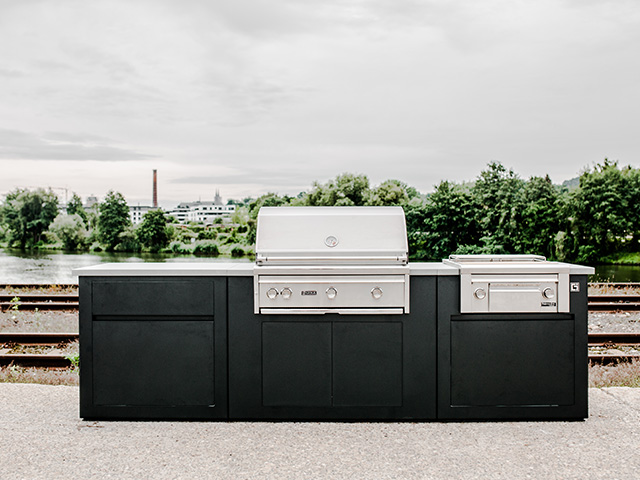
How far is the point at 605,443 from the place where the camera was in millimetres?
3549

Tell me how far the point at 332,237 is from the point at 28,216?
44.0m

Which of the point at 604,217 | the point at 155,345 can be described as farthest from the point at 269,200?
the point at 155,345

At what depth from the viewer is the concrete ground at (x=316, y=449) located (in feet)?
10.4

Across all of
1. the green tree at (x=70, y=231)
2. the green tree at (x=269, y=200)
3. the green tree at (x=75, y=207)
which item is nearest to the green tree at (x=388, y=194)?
the green tree at (x=269, y=200)

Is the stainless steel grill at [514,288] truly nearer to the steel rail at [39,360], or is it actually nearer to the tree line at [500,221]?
the steel rail at [39,360]

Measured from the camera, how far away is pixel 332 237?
3865 mm

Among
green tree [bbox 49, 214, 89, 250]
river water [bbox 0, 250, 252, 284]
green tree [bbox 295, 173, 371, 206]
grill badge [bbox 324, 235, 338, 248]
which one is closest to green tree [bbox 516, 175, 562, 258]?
green tree [bbox 295, 173, 371, 206]

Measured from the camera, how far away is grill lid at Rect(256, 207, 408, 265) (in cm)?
381

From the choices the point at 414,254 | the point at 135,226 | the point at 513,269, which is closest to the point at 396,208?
the point at 513,269

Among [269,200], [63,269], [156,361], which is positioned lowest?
[63,269]

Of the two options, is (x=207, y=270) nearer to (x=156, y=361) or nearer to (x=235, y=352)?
(x=235, y=352)

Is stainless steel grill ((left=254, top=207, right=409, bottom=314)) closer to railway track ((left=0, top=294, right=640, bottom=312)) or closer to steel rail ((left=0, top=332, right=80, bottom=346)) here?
steel rail ((left=0, top=332, right=80, bottom=346))

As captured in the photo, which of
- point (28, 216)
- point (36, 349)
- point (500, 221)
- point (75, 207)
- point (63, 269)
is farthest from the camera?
point (75, 207)

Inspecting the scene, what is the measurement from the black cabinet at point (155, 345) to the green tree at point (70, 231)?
37.5 m
